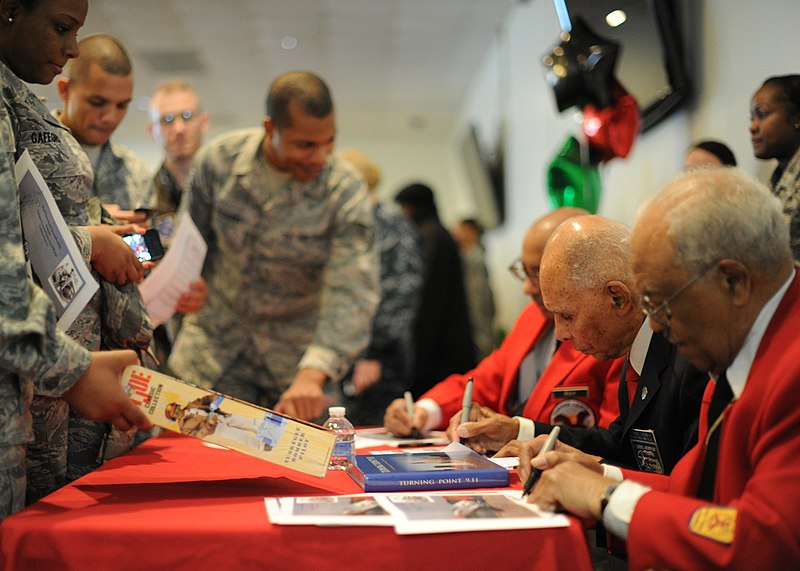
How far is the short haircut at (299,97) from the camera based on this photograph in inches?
107

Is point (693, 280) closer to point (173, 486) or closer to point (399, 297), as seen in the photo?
point (173, 486)

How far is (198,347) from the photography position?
117 inches

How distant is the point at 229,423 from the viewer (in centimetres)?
145

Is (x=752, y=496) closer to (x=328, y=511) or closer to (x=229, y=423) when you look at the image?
(x=328, y=511)

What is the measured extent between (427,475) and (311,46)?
576 cm

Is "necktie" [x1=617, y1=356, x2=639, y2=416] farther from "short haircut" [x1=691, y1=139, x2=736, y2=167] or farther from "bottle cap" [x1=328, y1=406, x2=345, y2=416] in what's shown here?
"short haircut" [x1=691, y1=139, x2=736, y2=167]

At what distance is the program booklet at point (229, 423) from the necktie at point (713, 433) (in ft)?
1.99

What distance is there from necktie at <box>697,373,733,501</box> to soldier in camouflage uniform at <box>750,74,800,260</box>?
2.54 feet

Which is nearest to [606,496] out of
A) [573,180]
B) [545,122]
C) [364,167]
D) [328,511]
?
[328,511]

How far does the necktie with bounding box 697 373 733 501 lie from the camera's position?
1288mm

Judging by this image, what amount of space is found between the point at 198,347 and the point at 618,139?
1898 mm

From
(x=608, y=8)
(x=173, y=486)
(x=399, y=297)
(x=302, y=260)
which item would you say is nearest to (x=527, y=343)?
(x=302, y=260)

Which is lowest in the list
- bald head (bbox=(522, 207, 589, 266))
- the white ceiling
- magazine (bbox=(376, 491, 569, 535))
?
magazine (bbox=(376, 491, 569, 535))

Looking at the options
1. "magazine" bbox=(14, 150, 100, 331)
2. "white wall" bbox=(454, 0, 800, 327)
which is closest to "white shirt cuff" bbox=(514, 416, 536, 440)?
"magazine" bbox=(14, 150, 100, 331)
